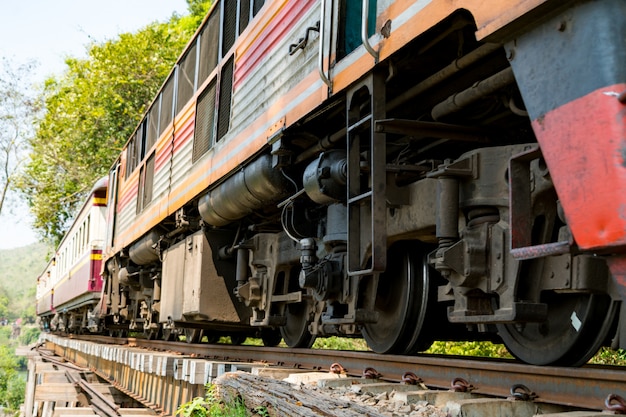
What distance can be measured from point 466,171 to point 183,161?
212 inches

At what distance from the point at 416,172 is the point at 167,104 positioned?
6.61m

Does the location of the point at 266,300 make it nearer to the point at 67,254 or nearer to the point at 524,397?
the point at 524,397

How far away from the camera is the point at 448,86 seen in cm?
413

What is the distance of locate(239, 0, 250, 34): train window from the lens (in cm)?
664

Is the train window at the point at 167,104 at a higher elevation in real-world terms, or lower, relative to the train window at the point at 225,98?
higher

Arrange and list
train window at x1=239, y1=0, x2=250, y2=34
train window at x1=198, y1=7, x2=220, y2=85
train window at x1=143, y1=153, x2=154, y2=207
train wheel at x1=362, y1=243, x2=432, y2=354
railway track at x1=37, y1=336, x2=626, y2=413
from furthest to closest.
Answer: train window at x1=143, y1=153, x2=154, y2=207, train window at x1=198, y1=7, x2=220, y2=85, train window at x1=239, y1=0, x2=250, y2=34, train wheel at x1=362, y1=243, x2=432, y2=354, railway track at x1=37, y1=336, x2=626, y2=413

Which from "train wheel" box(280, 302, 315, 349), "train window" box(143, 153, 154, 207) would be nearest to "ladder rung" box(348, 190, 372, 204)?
"train wheel" box(280, 302, 315, 349)

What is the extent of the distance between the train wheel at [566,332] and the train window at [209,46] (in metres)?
4.86

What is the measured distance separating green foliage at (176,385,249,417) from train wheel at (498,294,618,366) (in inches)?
58.9

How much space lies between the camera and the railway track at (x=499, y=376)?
10.2 feet

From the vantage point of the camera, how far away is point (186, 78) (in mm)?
9102

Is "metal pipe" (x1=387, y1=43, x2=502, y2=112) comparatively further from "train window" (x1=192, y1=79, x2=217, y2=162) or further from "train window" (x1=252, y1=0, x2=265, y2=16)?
"train window" (x1=192, y1=79, x2=217, y2=162)

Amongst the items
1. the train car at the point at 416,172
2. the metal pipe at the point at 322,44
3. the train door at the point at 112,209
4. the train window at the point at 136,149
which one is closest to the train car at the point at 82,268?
the train door at the point at 112,209

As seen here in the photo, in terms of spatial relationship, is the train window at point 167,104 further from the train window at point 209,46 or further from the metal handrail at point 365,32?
the metal handrail at point 365,32
